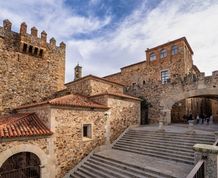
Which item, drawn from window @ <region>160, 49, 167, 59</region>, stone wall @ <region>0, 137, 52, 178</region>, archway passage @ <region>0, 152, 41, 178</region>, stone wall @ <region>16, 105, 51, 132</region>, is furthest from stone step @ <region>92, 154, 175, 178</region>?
window @ <region>160, 49, 167, 59</region>

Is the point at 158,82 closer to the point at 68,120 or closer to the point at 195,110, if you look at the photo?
the point at 195,110

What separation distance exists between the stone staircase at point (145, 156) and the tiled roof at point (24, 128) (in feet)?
10.9

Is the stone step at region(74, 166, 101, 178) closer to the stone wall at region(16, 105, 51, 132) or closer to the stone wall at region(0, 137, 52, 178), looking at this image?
the stone wall at region(0, 137, 52, 178)

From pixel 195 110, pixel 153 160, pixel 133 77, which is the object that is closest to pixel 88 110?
pixel 153 160

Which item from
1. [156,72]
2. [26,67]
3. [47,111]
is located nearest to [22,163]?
[47,111]

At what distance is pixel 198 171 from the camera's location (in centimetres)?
558

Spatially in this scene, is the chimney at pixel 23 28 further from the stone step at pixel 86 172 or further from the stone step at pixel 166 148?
the stone step at pixel 166 148

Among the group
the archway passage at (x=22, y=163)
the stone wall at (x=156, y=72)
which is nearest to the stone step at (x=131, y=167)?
the archway passage at (x=22, y=163)

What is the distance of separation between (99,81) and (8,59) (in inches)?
321

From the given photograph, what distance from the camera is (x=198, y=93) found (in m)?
14.6

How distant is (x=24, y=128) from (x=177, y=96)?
525 inches

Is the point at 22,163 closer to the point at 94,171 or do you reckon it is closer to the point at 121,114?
the point at 94,171

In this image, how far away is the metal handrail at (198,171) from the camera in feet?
17.7

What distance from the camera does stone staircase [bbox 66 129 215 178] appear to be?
322 inches
